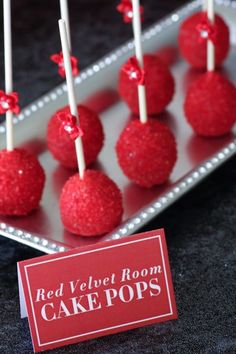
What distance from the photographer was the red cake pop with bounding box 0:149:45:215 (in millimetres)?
1028

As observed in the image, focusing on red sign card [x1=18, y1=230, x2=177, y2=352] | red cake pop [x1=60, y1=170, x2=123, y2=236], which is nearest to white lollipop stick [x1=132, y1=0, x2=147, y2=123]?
red cake pop [x1=60, y1=170, x2=123, y2=236]

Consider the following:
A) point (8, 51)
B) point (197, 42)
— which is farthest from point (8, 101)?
point (197, 42)

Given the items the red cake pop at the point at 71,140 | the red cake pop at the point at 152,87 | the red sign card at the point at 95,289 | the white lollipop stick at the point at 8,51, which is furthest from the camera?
the red cake pop at the point at 152,87

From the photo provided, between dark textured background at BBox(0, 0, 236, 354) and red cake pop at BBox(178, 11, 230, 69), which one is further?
red cake pop at BBox(178, 11, 230, 69)

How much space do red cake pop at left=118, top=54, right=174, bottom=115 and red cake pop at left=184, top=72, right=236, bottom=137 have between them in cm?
6

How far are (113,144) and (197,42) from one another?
240 millimetres

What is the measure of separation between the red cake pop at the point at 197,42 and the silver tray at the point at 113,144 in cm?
2

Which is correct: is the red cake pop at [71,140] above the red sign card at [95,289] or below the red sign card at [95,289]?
above

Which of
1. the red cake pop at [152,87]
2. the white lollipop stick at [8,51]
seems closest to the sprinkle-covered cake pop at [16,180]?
the white lollipop stick at [8,51]

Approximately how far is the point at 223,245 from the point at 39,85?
1.64 ft

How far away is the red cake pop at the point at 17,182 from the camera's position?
3.37 feet

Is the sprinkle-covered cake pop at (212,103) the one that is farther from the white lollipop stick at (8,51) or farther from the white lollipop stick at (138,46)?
the white lollipop stick at (8,51)

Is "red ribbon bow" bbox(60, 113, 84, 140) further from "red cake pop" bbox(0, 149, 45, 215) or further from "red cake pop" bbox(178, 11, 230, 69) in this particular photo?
"red cake pop" bbox(178, 11, 230, 69)

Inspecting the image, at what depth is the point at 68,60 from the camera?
2.93 feet
